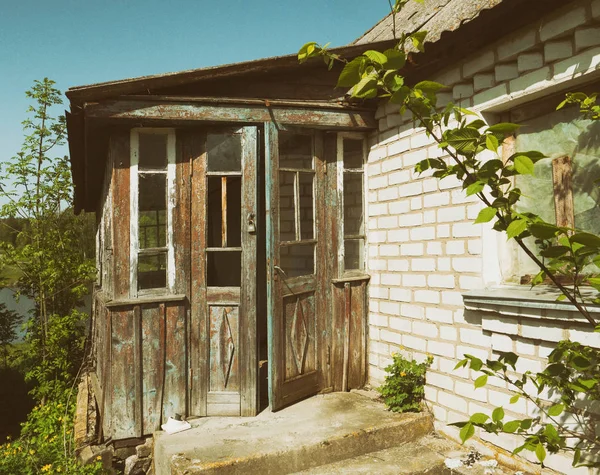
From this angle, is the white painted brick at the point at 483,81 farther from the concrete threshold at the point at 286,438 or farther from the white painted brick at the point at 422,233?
the concrete threshold at the point at 286,438

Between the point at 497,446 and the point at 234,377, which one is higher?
the point at 234,377

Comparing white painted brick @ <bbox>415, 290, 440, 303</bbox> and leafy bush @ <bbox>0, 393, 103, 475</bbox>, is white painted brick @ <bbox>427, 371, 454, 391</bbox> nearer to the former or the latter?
white painted brick @ <bbox>415, 290, 440, 303</bbox>

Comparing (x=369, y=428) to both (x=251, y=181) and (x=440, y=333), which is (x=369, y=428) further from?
(x=251, y=181)

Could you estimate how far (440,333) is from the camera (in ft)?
13.2

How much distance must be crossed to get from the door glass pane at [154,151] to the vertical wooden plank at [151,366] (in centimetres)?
125

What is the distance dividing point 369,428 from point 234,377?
4.12ft

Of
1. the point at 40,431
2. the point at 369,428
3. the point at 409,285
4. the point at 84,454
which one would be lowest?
the point at 40,431

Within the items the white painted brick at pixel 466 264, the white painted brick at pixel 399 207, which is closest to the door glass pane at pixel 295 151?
the white painted brick at pixel 399 207

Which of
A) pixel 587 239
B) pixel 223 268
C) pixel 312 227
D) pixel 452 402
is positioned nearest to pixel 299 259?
pixel 312 227

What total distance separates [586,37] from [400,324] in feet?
8.94

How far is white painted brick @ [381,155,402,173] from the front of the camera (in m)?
4.46

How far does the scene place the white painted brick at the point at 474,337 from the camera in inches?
141

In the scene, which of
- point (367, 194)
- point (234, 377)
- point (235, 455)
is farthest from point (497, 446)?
point (367, 194)

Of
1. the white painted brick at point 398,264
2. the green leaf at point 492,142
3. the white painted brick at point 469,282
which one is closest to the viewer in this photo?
the green leaf at point 492,142
